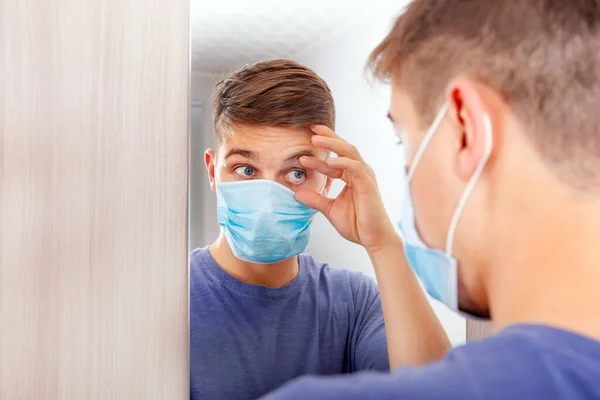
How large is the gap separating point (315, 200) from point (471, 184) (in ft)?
1.09

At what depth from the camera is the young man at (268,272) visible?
762 millimetres

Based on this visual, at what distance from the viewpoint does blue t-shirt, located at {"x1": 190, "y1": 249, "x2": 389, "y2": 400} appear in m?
0.76

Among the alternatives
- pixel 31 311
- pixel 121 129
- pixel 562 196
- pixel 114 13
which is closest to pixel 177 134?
pixel 121 129

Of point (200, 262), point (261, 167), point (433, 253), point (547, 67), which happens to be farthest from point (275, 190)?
point (547, 67)

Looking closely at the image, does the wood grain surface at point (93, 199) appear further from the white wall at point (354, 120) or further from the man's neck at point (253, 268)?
the white wall at point (354, 120)

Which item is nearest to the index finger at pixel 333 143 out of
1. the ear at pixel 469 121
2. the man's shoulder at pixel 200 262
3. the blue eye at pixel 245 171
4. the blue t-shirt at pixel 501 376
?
the blue eye at pixel 245 171

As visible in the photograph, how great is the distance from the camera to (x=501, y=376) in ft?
1.20

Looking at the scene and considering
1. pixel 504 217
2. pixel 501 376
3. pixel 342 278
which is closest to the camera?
pixel 501 376

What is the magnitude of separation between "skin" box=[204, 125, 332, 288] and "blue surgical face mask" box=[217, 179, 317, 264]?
1 centimetres

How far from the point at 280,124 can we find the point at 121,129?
0.21m

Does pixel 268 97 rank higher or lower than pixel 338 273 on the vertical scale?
higher

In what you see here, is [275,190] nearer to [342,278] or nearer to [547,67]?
[342,278]

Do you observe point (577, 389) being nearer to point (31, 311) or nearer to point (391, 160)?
point (391, 160)

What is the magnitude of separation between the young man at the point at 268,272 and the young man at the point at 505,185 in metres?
0.25
